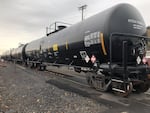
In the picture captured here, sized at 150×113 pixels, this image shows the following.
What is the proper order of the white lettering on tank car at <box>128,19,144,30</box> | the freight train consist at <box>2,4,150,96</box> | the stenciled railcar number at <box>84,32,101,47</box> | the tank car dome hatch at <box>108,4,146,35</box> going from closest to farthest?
the freight train consist at <box>2,4,150,96</box>, the tank car dome hatch at <box>108,4,146,35</box>, the white lettering on tank car at <box>128,19,144,30</box>, the stenciled railcar number at <box>84,32,101,47</box>

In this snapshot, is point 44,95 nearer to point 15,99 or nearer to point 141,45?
point 15,99

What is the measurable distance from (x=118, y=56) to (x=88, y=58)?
178 cm

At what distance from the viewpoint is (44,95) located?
7.77 metres

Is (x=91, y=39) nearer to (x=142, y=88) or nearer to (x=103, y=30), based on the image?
(x=103, y=30)

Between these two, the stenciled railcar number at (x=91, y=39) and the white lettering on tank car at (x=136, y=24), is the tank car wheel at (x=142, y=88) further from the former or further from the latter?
the stenciled railcar number at (x=91, y=39)

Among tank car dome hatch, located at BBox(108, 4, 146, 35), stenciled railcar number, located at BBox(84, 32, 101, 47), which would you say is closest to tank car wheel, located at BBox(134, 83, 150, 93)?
tank car dome hatch, located at BBox(108, 4, 146, 35)

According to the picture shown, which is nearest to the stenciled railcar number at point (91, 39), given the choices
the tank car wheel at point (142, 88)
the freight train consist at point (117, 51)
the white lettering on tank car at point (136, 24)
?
the freight train consist at point (117, 51)

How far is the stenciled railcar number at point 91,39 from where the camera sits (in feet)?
27.3

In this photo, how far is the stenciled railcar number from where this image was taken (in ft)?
27.3

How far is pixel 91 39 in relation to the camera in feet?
28.8

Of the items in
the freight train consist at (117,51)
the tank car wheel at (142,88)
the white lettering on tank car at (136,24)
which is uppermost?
the white lettering on tank car at (136,24)

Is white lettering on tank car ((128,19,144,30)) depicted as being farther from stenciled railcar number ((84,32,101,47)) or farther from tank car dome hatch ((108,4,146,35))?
stenciled railcar number ((84,32,101,47))

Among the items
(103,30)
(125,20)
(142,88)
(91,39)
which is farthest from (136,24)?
(142,88)

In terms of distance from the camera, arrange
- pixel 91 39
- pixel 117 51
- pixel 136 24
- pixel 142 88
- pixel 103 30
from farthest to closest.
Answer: pixel 91 39
pixel 142 88
pixel 136 24
pixel 103 30
pixel 117 51
